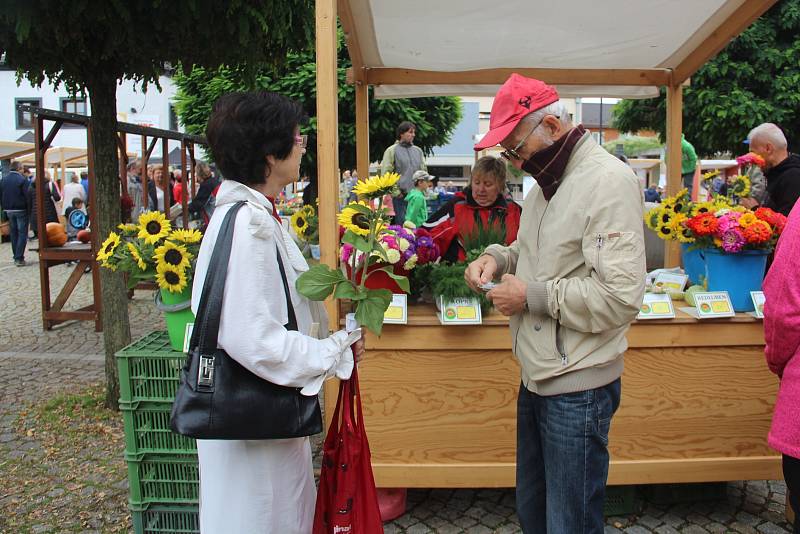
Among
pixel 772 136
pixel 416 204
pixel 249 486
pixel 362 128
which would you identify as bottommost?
pixel 249 486

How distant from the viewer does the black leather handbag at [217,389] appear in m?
1.66

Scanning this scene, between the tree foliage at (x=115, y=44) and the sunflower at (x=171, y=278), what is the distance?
1521 mm

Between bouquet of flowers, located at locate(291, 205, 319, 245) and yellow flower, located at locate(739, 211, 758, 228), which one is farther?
bouquet of flowers, located at locate(291, 205, 319, 245)

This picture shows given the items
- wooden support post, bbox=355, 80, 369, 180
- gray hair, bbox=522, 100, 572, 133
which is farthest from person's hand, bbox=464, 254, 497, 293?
wooden support post, bbox=355, 80, 369, 180

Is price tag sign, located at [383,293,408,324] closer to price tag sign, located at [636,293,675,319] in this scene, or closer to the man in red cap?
the man in red cap

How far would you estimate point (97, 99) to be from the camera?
14.5 feet

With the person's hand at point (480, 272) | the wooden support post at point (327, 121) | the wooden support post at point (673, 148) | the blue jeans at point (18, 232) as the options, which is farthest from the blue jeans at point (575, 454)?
the blue jeans at point (18, 232)

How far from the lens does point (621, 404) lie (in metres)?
2.98

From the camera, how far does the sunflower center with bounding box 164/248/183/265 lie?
9.63 ft

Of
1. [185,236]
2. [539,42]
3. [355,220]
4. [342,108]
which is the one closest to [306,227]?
[185,236]

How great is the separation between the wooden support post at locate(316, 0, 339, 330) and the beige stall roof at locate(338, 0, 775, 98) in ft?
3.19

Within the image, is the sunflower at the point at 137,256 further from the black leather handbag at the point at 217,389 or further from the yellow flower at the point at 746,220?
the yellow flower at the point at 746,220

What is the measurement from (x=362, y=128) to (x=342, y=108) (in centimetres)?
759

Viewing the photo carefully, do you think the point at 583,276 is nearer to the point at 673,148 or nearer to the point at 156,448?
the point at 156,448
